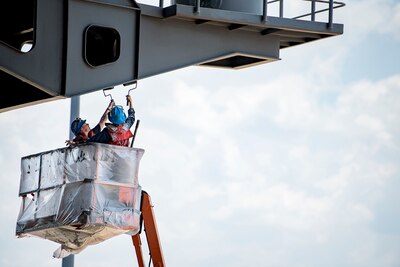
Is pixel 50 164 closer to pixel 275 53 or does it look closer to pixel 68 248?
pixel 68 248

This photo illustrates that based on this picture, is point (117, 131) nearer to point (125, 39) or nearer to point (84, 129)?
point (84, 129)

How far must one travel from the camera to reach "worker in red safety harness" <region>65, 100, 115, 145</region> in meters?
19.7

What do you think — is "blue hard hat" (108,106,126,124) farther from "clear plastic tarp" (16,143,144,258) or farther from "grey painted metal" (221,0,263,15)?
"grey painted metal" (221,0,263,15)

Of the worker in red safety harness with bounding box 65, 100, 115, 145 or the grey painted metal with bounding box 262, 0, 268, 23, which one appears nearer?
the worker in red safety harness with bounding box 65, 100, 115, 145

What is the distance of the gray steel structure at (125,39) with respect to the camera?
691 inches

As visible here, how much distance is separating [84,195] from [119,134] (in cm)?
121

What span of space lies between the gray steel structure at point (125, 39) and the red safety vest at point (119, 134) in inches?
42.4

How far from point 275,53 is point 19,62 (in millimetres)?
5436

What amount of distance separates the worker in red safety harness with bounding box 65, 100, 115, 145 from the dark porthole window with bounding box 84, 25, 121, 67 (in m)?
0.82

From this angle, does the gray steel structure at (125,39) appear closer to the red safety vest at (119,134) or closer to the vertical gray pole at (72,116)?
the red safety vest at (119,134)

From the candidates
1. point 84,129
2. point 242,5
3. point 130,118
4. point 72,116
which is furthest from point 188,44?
point 72,116

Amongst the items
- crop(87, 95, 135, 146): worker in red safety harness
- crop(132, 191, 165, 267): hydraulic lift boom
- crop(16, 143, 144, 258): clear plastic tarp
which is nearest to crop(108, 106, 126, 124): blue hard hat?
crop(87, 95, 135, 146): worker in red safety harness

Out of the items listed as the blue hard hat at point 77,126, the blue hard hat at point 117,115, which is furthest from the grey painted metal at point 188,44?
the blue hard hat at point 77,126

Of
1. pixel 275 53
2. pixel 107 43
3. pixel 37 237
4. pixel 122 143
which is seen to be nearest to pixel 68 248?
pixel 37 237
